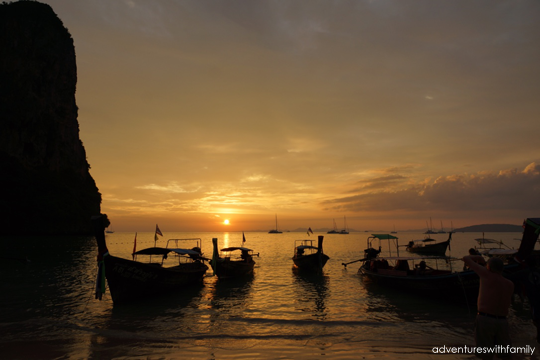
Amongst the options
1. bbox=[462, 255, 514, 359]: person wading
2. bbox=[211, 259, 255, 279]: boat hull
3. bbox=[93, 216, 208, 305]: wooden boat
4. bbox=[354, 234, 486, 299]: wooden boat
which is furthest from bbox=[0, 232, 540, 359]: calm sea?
bbox=[462, 255, 514, 359]: person wading

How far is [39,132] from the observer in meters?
82.9

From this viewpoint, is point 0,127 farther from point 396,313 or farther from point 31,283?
point 396,313

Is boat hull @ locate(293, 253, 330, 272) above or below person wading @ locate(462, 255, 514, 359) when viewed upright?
below

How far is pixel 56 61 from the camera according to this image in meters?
92.2

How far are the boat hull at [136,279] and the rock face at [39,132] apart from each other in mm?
79702

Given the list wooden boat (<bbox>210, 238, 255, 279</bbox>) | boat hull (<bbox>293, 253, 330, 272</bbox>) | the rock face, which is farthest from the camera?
the rock face

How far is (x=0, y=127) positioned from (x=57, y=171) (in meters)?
17.0

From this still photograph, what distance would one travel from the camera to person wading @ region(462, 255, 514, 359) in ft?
17.9

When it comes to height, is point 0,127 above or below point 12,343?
above

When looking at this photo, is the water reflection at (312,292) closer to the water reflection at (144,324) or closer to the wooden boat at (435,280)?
the wooden boat at (435,280)

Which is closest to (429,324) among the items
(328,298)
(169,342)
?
(328,298)

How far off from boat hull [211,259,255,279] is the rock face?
77.6 metres

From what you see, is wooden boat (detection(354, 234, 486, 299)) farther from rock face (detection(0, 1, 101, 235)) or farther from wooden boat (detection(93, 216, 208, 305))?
rock face (detection(0, 1, 101, 235))

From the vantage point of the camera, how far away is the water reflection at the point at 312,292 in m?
16.2
